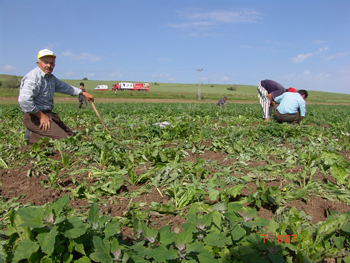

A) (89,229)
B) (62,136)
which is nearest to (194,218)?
(89,229)

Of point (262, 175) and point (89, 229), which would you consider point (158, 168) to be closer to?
point (262, 175)

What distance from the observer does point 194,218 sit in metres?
1.74

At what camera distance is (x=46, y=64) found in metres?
4.57

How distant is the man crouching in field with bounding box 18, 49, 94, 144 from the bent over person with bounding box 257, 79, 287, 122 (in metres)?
6.19

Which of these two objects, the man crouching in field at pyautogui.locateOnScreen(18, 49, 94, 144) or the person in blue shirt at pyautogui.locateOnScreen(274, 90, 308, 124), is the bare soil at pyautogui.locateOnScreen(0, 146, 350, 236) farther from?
the person in blue shirt at pyautogui.locateOnScreen(274, 90, 308, 124)

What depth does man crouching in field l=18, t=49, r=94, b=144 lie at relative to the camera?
4.48 meters

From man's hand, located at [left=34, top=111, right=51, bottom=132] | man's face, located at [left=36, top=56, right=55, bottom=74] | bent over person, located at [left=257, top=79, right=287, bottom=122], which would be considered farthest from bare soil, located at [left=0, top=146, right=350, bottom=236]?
bent over person, located at [left=257, top=79, right=287, bottom=122]

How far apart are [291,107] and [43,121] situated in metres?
6.20

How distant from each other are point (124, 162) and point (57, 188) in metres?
0.91

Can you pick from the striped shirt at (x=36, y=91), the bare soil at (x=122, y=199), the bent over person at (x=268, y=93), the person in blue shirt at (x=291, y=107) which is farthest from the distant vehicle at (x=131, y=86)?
the bare soil at (x=122, y=199)

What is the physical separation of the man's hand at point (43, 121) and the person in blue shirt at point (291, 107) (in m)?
6.02

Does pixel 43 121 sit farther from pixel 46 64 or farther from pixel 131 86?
pixel 131 86

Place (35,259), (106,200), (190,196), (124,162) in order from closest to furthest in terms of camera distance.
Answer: (35,259) < (190,196) < (106,200) < (124,162)

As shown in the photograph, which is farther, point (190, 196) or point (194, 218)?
point (190, 196)
